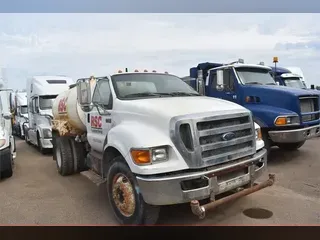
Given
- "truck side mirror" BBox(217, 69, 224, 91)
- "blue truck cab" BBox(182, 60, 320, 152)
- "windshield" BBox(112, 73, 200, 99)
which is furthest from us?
"truck side mirror" BBox(217, 69, 224, 91)

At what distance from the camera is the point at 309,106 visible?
208 inches

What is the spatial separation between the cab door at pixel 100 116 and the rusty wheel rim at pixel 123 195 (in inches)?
27.2

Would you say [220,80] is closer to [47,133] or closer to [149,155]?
[149,155]

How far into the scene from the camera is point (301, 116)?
500 cm

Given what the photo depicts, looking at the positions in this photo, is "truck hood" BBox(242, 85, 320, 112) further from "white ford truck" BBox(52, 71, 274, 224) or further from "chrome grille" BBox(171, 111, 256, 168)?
"chrome grille" BBox(171, 111, 256, 168)

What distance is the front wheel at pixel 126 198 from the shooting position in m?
2.71

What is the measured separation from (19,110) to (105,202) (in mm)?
9804

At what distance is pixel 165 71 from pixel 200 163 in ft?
5.92

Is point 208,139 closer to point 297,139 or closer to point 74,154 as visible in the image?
point 297,139

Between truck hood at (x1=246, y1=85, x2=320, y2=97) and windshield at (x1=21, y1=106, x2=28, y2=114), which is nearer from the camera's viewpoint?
truck hood at (x1=246, y1=85, x2=320, y2=97)

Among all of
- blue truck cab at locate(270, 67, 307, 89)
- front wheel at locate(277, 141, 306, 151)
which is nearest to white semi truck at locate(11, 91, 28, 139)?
blue truck cab at locate(270, 67, 307, 89)

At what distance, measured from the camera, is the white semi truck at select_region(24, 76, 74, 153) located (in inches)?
288

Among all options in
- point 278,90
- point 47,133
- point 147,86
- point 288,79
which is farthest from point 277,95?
point 47,133

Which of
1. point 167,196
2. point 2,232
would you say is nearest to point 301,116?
point 167,196
